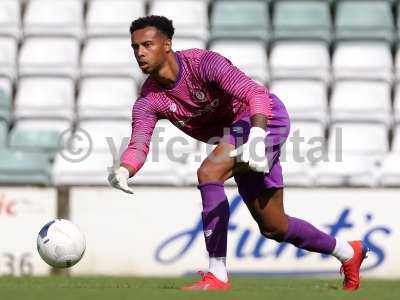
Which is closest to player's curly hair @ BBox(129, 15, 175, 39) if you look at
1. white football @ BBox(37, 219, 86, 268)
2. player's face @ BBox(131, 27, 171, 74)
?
player's face @ BBox(131, 27, 171, 74)

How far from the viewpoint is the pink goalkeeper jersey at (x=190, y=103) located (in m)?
6.29

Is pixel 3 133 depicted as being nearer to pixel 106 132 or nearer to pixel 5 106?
pixel 5 106

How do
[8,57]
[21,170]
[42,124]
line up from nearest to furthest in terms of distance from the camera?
1. [21,170]
2. [42,124]
3. [8,57]

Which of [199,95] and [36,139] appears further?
[36,139]

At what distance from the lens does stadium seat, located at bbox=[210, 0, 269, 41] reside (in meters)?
12.7

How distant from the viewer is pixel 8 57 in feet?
41.0

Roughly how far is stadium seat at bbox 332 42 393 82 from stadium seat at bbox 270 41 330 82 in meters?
0.15

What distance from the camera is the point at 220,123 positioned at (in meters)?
6.55

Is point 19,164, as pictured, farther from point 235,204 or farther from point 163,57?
point 163,57

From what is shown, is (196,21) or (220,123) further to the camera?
(196,21)

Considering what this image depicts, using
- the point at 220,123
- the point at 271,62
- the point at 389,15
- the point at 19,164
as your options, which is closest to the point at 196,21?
the point at 271,62

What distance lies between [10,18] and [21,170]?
10.4ft

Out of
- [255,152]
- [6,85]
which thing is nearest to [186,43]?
[6,85]

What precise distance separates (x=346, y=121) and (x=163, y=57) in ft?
18.1
